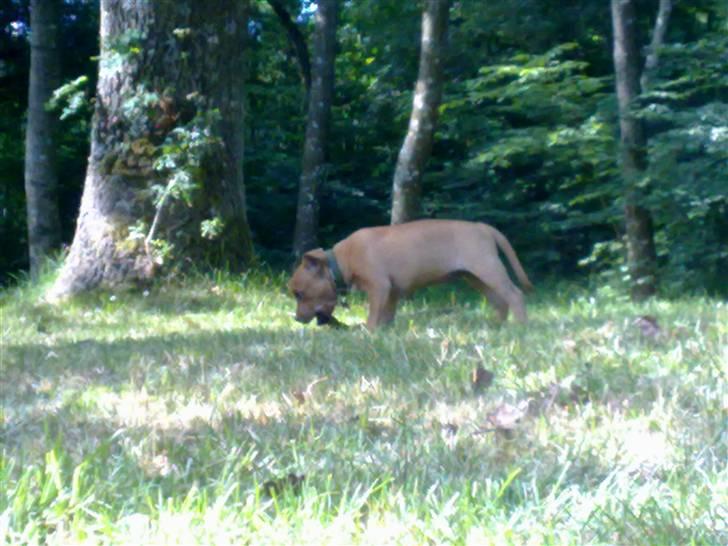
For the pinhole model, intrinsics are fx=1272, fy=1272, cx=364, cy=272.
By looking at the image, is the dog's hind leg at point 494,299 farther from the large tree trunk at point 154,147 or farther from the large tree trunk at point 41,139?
the large tree trunk at point 41,139

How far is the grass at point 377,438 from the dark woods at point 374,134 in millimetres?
5174

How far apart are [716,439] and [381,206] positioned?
16263mm

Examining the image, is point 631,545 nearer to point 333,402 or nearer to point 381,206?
point 333,402

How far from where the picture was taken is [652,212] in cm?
1422

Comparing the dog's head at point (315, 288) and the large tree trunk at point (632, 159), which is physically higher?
the large tree trunk at point (632, 159)

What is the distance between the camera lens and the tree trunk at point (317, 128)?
770 inches

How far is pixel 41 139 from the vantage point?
17.9m

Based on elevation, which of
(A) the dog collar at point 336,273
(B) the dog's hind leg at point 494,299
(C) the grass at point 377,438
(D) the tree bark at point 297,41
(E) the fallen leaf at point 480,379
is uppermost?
(D) the tree bark at point 297,41

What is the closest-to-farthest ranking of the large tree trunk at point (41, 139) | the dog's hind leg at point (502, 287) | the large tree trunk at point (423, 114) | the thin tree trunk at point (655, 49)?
the dog's hind leg at point (502, 287) → the large tree trunk at point (423, 114) → the thin tree trunk at point (655, 49) → the large tree trunk at point (41, 139)

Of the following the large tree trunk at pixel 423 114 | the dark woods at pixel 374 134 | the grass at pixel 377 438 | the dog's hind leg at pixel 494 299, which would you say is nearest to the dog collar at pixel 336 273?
the dog's hind leg at pixel 494 299

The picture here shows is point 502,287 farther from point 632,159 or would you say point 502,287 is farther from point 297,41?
point 297,41

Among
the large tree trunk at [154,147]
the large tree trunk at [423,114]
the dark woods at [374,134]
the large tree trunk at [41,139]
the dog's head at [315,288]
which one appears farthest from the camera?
the large tree trunk at [41,139]

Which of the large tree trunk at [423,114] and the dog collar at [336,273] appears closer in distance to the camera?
the dog collar at [336,273]

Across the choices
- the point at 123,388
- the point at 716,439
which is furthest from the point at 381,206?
the point at 716,439
